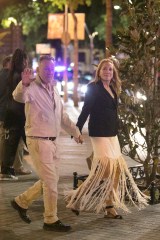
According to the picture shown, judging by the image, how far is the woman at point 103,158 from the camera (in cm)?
695

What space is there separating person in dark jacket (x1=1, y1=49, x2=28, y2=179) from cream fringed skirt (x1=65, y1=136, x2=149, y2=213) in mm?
2240

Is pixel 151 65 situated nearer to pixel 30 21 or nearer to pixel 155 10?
pixel 155 10

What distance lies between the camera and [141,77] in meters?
7.76

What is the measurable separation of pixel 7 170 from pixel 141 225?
3.09 m

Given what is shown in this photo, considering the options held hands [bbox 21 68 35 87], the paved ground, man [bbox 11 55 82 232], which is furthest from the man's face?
the paved ground

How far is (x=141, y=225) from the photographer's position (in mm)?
6727

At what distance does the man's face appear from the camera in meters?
6.52

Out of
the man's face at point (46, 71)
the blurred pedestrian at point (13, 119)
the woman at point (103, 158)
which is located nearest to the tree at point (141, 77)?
the woman at point (103, 158)

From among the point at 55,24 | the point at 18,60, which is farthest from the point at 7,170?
the point at 55,24

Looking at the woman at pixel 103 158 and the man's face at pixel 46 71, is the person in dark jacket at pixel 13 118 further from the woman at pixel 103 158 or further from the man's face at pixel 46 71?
the man's face at pixel 46 71

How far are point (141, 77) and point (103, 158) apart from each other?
4.56ft

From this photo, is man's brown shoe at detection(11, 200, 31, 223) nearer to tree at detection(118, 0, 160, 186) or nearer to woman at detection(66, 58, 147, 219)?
woman at detection(66, 58, 147, 219)

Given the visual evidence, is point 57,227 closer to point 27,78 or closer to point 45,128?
point 45,128

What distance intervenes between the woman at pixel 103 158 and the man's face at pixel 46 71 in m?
0.73
